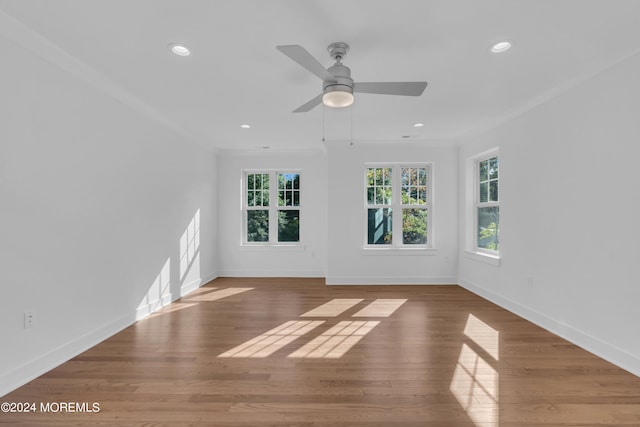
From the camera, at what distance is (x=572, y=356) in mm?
2650

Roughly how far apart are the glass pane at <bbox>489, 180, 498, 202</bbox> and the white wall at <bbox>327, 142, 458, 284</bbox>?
85 centimetres

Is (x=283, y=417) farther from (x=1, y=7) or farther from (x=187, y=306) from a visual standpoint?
(x=1, y=7)

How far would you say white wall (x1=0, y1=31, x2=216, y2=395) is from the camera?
214 cm

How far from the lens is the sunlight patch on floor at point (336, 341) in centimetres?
269

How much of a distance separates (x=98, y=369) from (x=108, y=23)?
2.50m

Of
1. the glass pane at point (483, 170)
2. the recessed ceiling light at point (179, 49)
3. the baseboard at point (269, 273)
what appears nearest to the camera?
the recessed ceiling light at point (179, 49)

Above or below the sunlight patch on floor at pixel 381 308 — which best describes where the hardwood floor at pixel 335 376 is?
above

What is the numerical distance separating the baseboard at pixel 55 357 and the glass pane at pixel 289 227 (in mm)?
3333

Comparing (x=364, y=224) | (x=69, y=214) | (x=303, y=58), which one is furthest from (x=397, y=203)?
(x=69, y=214)

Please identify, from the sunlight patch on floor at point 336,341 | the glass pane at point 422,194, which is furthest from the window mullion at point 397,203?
the sunlight patch on floor at point 336,341

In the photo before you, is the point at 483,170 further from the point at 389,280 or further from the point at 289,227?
the point at 289,227

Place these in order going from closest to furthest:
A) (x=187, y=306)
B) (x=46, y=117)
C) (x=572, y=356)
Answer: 1. (x=46, y=117)
2. (x=572, y=356)
3. (x=187, y=306)

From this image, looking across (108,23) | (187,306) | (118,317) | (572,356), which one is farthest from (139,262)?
(572,356)

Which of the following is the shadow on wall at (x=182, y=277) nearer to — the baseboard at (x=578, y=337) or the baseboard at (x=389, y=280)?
the baseboard at (x=389, y=280)
